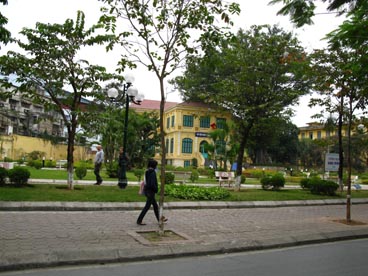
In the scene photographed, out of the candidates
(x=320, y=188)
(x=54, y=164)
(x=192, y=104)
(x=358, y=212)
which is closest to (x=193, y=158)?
(x=192, y=104)

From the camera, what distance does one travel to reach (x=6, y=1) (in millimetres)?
6582

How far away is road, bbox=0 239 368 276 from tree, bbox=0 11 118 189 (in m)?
8.10

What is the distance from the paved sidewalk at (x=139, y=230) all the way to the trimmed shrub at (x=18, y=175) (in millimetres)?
2971

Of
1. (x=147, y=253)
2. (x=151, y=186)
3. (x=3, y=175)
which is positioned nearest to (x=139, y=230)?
(x=151, y=186)

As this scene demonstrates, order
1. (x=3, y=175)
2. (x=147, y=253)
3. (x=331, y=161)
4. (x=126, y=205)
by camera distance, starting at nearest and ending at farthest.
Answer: (x=147, y=253) → (x=126, y=205) → (x=3, y=175) → (x=331, y=161)

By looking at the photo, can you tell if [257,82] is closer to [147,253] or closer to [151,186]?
[151,186]

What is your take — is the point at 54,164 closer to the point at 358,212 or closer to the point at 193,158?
→ the point at 193,158

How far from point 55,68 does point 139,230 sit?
7.46 m

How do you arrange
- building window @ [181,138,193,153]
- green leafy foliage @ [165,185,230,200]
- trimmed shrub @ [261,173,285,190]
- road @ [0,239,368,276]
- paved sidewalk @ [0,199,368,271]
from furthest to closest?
building window @ [181,138,193,153] → trimmed shrub @ [261,173,285,190] → green leafy foliage @ [165,185,230,200] → paved sidewalk @ [0,199,368,271] → road @ [0,239,368,276]

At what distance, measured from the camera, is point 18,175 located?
42.9 feet

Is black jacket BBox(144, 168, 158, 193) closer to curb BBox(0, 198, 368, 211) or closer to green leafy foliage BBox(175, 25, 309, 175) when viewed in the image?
curb BBox(0, 198, 368, 211)

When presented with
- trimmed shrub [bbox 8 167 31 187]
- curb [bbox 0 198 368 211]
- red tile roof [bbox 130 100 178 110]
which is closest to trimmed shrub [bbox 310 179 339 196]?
curb [bbox 0 198 368 211]

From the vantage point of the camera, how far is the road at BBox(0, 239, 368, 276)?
Answer: 5.81 m

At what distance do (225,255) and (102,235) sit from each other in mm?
2562
